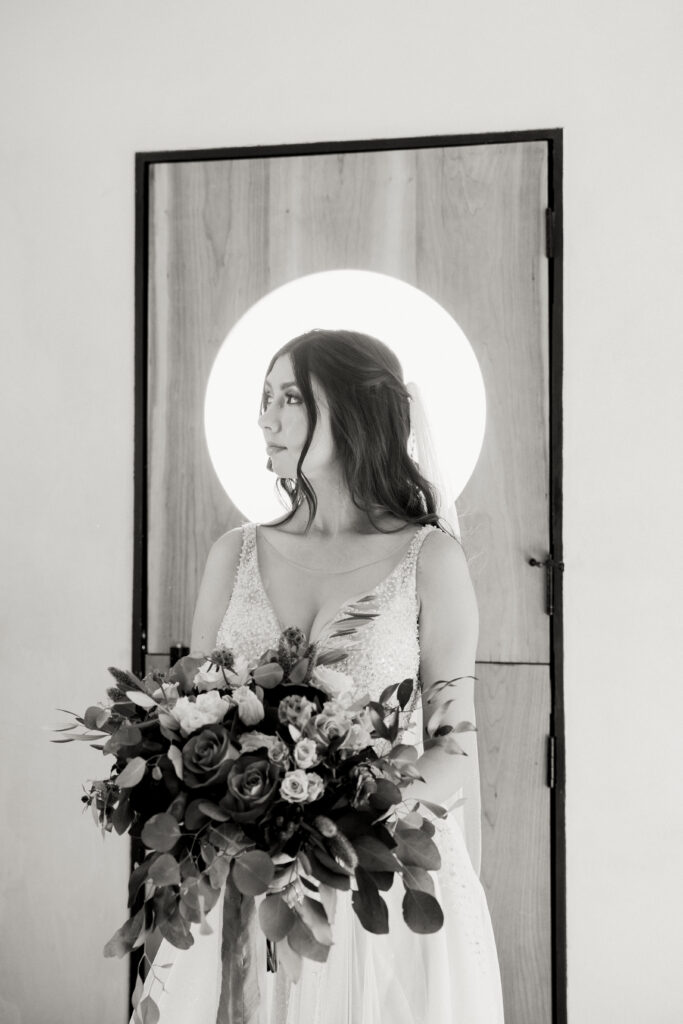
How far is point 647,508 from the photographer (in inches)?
93.8

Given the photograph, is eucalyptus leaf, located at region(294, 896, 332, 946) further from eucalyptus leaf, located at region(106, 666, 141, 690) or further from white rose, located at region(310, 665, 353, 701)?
eucalyptus leaf, located at region(106, 666, 141, 690)

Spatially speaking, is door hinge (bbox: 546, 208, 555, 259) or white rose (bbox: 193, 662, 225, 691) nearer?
white rose (bbox: 193, 662, 225, 691)

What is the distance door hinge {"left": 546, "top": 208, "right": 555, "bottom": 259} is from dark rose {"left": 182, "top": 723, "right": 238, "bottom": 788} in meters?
1.69

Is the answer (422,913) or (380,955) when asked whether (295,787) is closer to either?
(422,913)

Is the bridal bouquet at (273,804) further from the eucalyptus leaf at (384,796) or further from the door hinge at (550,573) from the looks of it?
the door hinge at (550,573)

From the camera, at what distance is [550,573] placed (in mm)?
2369

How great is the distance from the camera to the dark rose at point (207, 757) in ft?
3.94

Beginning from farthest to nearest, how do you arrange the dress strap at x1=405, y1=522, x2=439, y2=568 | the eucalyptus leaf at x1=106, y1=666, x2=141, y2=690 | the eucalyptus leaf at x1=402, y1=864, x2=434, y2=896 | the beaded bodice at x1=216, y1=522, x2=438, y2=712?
the dress strap at x1=405, y1=522, x2=439, y2=568 → the beaded bodice at x1=216, y1=522, x2=438, y2=712 → the eucalyptus leaf at x1=106, y1=666, x2=141, y2=690 → the eucalyptus leaf at x1=402, y1=864, x2=434, y2=896

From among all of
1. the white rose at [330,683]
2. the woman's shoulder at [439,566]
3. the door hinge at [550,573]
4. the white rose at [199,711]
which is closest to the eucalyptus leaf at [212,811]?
the white rose at [199,711]

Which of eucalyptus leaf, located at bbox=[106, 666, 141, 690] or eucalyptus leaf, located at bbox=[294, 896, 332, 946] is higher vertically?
eucalyptus leaf, located at bbox=[106, 666, 141, 690]

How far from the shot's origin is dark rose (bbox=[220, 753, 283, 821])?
117 cm

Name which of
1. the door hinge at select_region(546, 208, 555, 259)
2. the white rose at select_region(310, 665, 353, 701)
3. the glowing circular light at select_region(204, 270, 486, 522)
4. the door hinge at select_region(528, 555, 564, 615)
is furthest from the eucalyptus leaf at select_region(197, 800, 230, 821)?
the door hinge at select_region(546, 208, 555, 259)

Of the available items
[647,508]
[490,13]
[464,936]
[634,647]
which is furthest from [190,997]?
[490,13]

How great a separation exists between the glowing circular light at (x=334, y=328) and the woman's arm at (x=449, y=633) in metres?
0.55
